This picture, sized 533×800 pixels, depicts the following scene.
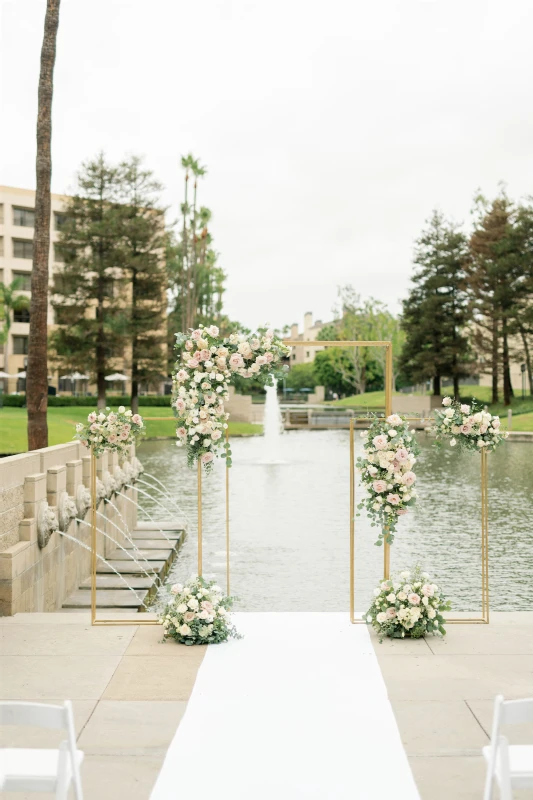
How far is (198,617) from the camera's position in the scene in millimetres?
7070

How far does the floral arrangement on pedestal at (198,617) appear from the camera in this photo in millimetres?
7066

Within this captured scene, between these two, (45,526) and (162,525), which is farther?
(162,525)

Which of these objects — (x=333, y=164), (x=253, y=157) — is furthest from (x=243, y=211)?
(x=333, y=164)

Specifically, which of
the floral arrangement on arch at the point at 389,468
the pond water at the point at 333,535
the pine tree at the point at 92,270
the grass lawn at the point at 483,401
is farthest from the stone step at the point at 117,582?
the pine tree at the point at 92,270

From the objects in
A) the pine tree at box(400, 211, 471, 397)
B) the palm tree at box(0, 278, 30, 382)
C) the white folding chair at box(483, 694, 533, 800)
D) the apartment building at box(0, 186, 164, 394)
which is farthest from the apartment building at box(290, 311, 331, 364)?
the white folding chair at box(483, 694, 533, 800)

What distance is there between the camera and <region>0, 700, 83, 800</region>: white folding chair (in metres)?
3.36

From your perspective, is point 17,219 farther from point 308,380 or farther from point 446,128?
point 308,380

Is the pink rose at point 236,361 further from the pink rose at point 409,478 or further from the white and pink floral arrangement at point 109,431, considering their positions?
the pink rose at point 409,478

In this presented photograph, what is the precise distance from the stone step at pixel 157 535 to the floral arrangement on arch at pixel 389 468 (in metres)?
7.08

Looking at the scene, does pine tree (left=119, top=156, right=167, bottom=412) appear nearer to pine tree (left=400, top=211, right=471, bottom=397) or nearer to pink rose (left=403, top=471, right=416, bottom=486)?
pine tree (left=400, top=211, right=471, bottom=397)

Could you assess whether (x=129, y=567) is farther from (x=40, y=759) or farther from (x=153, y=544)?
(x=40, y=759)

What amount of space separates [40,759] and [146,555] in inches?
351

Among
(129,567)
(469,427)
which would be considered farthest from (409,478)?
(129,567)

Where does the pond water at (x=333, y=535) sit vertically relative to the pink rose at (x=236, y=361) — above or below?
below
